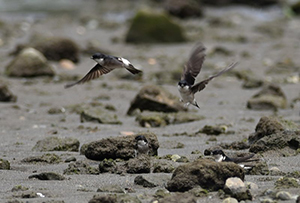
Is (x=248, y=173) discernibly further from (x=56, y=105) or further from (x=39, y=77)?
(x=39, y=77)

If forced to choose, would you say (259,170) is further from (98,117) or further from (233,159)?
(98,117)

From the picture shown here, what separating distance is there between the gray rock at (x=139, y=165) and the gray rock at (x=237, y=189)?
1015mm

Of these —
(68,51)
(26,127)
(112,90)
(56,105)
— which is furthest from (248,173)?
(68,51)

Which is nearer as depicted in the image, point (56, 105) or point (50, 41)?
point (56, 105)

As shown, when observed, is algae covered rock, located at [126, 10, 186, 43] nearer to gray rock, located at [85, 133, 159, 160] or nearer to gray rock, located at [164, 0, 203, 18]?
gray rock, located at [164, 0, 203, 18]

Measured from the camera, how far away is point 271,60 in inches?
531

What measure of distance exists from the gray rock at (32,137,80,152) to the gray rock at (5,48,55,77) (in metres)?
5.02

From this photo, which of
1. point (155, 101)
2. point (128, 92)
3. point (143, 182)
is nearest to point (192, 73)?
point (143, 182)

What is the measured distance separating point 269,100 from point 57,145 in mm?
3744

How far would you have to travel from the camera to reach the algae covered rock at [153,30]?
15.8m

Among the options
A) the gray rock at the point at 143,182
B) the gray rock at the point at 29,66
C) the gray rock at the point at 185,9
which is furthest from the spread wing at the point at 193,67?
the gray rock at the point at 185,9

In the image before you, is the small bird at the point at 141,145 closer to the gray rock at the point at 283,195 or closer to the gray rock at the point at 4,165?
the gray rock at the point at 4,165

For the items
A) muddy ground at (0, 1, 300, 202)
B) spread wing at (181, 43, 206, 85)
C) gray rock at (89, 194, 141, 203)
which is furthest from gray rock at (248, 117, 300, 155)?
gray rock at (89, 194, 141, 203)

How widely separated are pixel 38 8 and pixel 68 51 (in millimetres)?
12448
